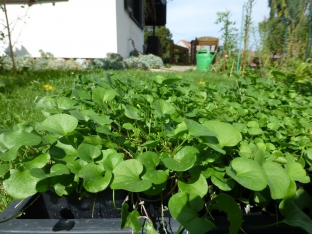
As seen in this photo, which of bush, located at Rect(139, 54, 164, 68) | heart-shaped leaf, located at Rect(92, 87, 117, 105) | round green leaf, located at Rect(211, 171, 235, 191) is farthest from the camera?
bush, located at Rect(139, 54, 164, 68)

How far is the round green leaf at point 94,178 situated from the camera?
1.77 feet

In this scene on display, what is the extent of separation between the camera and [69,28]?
203 inches

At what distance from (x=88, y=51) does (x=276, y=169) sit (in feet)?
17.5

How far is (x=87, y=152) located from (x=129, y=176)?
0.13 meters

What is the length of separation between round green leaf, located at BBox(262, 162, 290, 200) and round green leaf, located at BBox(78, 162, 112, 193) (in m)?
0.36

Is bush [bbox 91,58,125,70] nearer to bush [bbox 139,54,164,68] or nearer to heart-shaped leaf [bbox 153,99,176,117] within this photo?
bush [bbox 139,54,164,68]

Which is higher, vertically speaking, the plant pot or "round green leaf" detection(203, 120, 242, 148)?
"round green leaf" detection(203, 120, 242, 148)

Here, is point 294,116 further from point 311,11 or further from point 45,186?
point 311,11

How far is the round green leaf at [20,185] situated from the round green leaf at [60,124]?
→ 0.12 meters

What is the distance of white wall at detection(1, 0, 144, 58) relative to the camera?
16.6 feet

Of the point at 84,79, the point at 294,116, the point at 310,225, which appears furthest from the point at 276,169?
the point at 84,79

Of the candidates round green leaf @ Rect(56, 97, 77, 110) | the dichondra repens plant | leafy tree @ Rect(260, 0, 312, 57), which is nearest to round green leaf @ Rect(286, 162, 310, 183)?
the dichondra repens plant

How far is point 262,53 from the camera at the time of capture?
13.1 feet

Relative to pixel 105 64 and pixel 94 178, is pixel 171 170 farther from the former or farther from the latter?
pixel 105 64
